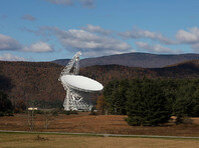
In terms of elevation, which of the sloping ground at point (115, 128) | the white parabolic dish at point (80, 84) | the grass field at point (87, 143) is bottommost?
the sloping ground at point (115, 128)

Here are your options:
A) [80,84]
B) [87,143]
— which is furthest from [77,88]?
[87,143]

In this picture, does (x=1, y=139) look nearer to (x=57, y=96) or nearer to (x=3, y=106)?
(x=3, y=106)

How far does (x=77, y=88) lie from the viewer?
8756cm

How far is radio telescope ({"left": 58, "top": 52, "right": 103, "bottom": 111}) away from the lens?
287 feet

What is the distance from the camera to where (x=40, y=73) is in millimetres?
188750

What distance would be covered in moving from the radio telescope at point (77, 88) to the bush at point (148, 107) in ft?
92.0

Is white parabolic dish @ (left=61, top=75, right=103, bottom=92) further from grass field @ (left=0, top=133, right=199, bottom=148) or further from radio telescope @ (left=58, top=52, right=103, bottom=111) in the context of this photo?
grass field @ (left=0, top=133, right=199, bottom=148)

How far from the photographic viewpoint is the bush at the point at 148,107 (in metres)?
57.1

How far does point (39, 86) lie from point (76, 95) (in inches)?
3271

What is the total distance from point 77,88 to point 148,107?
3336cm

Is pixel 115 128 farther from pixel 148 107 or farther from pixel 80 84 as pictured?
pixel 80 84

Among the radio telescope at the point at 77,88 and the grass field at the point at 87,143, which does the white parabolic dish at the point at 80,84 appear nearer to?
the radio telescope at the point at 77,88

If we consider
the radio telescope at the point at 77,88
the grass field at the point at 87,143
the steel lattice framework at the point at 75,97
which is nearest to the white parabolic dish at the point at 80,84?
the radio telescope at the point at 77,88

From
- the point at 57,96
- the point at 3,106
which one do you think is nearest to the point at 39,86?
the point at 57,96
